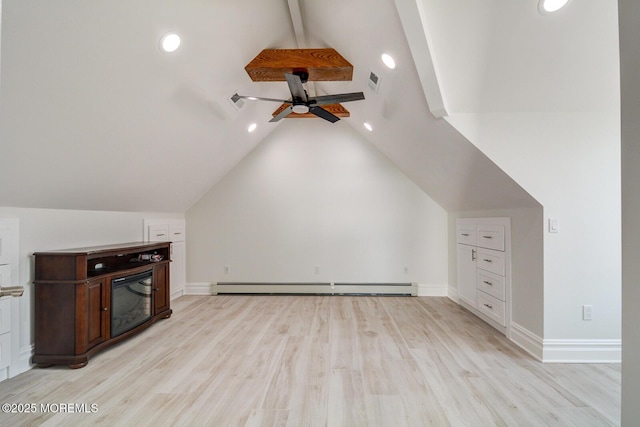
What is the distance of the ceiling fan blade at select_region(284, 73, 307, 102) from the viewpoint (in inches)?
96.5

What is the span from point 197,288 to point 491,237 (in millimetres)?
4144

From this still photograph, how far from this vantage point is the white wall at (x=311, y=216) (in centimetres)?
490

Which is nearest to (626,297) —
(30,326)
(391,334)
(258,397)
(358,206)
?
(258,397)

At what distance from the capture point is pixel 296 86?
260 centimetres

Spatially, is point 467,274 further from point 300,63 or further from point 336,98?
point 300,63

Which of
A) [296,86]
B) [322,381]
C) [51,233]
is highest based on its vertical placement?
[296,86]

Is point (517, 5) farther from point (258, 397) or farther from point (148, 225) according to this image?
point (148, 225)

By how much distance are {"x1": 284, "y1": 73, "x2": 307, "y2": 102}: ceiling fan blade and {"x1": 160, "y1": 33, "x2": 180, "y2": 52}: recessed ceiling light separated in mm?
794

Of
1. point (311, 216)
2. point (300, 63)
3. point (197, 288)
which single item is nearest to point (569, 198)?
point (300, 63)

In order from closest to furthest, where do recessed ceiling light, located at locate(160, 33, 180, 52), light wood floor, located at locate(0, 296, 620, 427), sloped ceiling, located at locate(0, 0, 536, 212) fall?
sloped ceiling, located at locate(0, 0, 536, 212) < light wood floor, located at locate(0, 296, 620, 427) < recessed ceiling light, located at locate(160, 33, 180, 52)

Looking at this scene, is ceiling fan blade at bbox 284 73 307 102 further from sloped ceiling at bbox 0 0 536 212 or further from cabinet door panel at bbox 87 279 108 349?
cabinet door panel at bbox 87 279 108 349

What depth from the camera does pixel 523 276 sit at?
286cm

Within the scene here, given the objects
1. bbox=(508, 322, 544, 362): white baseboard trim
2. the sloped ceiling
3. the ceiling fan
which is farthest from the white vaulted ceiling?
bbox=(508, 322, 544, 362): white baseboard trim

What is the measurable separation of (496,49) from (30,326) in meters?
3.97
